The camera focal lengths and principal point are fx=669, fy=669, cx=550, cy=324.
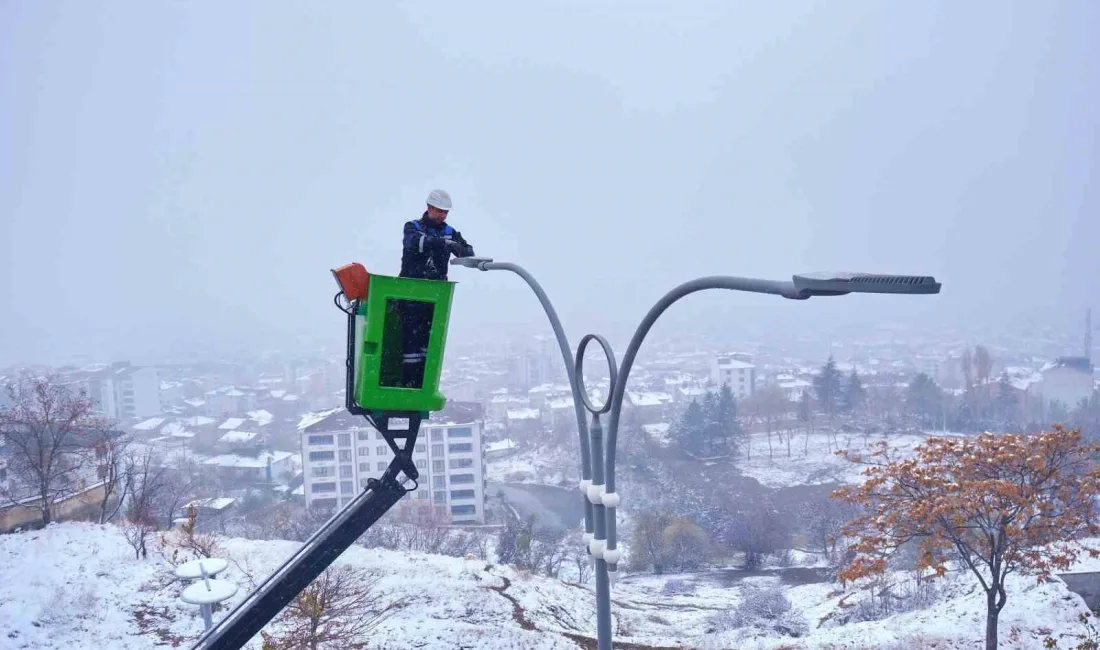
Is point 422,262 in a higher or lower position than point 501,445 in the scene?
higher

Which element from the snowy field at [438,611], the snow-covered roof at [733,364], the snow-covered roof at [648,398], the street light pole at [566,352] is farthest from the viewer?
the snow-covered roof at [733,364]

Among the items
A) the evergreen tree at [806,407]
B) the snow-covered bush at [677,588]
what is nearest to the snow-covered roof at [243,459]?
the snow-covered bush at [677,588]

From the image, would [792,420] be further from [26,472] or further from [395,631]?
[26,472]

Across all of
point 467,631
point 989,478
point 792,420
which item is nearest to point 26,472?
point 467,631

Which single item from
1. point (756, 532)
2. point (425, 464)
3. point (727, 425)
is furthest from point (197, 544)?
point (727, 425)

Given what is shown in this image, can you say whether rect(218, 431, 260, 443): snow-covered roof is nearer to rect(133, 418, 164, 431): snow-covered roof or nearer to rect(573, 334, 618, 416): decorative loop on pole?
rect(133, 418, 164, 431): snow-covered roof

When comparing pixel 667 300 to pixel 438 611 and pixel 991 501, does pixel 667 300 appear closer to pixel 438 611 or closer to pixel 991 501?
pixel 991 501

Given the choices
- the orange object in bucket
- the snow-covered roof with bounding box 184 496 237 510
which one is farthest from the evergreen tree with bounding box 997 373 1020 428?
the orange object in bucket

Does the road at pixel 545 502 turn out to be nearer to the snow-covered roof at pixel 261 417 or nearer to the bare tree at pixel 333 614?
the bare tree at pixel 333 614

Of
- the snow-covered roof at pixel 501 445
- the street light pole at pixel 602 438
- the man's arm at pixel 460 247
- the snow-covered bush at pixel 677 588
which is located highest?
Result: the man's arm at pixel 460 247

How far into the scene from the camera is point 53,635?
1115cm

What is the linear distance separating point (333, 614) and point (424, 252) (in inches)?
300

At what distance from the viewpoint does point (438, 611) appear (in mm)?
13453

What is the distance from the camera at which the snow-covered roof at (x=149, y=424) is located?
3870 centimetres
